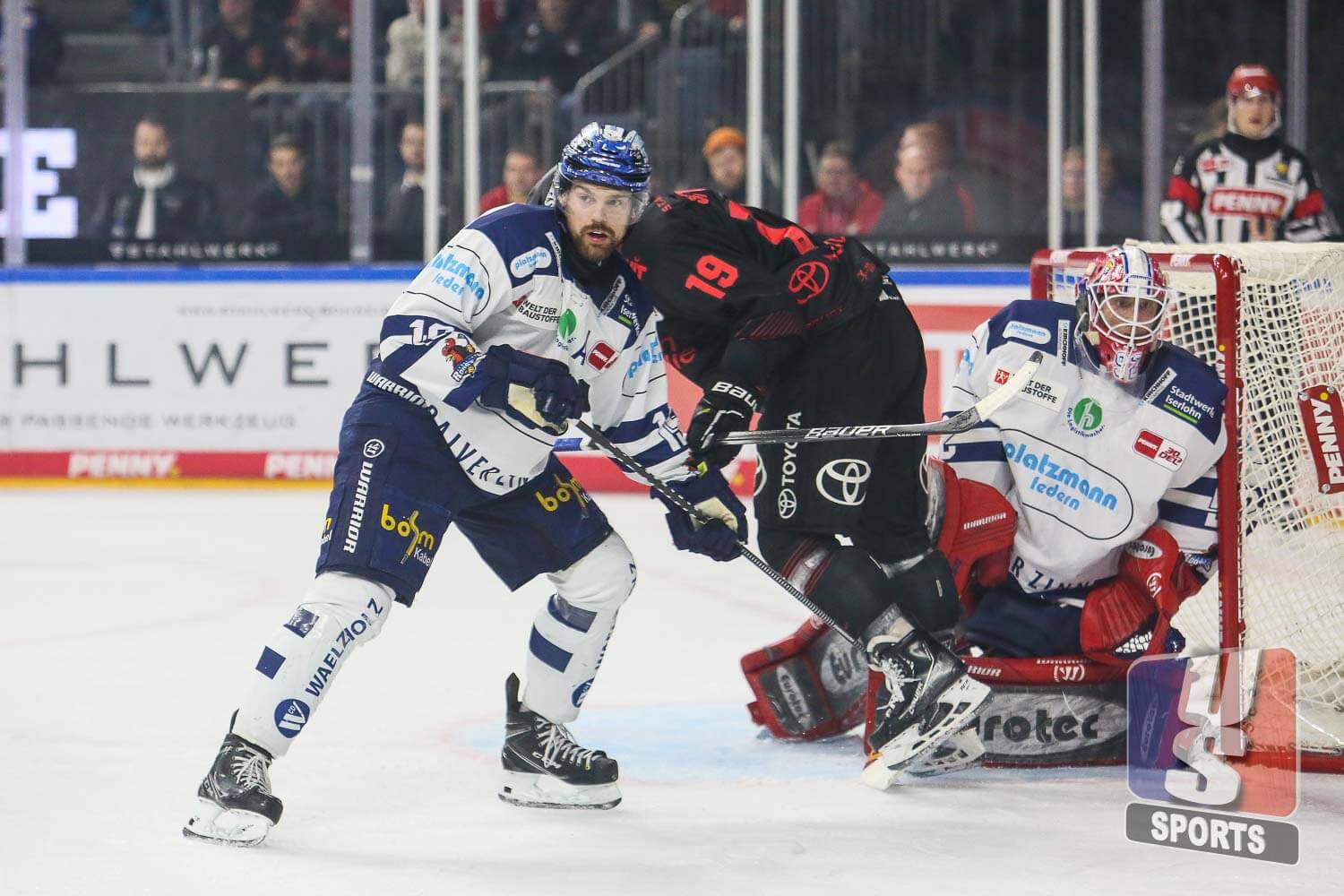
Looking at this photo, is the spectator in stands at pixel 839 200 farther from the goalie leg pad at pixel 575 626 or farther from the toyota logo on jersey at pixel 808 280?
the goalie leg pad at pixel 575 626

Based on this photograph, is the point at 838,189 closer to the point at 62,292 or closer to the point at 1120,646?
the point at 62,292

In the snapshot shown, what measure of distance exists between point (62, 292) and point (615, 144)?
184 inches

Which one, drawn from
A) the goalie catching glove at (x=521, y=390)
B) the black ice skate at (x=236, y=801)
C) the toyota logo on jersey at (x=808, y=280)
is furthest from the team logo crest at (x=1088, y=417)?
the black ice skate at (x=236, y=801)

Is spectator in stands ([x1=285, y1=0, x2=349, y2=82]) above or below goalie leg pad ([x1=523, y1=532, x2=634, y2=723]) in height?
above

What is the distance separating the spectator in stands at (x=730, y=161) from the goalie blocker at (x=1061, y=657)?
12.5 ft

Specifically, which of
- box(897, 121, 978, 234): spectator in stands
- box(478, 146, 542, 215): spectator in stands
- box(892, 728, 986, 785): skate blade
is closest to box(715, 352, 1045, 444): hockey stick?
box(892, 728, 986, 785): skate blade

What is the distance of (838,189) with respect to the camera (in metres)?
7.10

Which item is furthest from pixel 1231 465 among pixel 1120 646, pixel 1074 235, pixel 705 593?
pixel 1074 235

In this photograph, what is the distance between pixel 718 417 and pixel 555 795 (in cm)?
64

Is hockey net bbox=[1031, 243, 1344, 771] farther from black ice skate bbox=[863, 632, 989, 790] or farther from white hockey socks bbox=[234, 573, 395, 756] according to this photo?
white hockey socks bbox=[234, 573, 395, 756]

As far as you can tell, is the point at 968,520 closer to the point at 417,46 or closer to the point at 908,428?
the point at 908,428

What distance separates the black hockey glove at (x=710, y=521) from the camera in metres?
3.03

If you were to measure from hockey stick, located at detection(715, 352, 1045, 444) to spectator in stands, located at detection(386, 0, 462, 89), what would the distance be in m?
4.23

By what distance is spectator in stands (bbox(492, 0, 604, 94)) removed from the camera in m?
7.16
